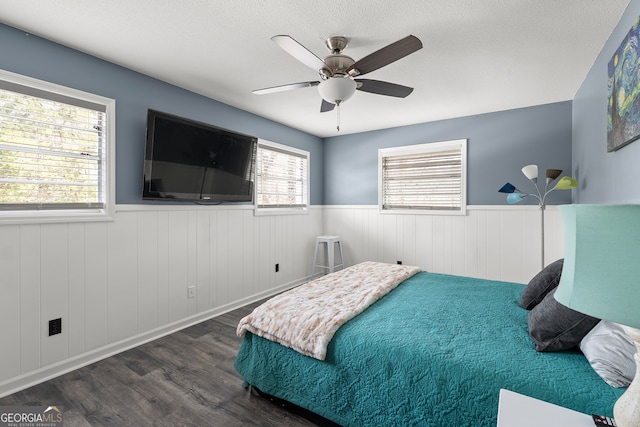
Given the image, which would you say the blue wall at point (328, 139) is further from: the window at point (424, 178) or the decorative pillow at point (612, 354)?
the decorative pillow at point (612, 354)

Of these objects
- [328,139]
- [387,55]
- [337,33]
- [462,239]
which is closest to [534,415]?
[387,55]

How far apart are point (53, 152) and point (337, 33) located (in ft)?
7.16

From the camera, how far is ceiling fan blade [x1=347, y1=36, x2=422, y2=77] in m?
1.66

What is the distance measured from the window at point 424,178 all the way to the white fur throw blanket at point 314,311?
2004 millimetres

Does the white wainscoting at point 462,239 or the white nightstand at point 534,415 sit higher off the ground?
the white wainscoting at point 462,239

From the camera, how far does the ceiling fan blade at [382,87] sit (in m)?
2.12

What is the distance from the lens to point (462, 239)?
13.1 feet

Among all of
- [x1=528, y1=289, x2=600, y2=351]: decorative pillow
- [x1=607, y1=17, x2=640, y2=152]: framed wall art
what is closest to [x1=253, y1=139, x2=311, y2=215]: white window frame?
[x1=528, y1=289, x2=600, y2=351]: decorative pillow

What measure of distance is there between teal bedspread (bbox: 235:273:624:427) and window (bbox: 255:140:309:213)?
8.05 feet

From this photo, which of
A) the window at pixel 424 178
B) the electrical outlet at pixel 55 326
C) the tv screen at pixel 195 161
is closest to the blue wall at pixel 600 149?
the window at pixel 424 178

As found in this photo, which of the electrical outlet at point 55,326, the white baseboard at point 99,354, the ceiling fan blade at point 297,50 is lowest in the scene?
the white baseboard at point 99,354

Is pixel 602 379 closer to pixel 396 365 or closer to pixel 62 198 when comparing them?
pixel 396 365

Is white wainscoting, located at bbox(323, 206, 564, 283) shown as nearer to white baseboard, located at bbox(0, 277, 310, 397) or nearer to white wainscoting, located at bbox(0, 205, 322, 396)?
white wainscoting, located at bbox(0, 205, 322, 396)

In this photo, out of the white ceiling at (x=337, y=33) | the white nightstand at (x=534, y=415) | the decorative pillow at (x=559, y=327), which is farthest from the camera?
the white ceiling at (x=337, y=33)
